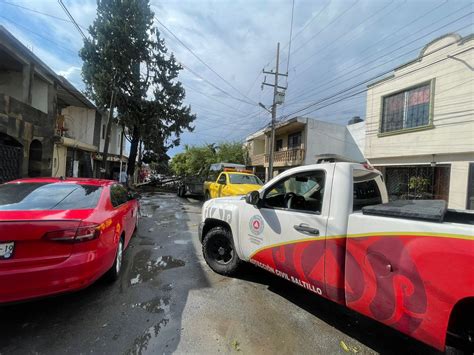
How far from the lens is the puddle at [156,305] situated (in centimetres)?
316

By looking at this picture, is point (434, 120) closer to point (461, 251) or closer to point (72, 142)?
point (461, 251)

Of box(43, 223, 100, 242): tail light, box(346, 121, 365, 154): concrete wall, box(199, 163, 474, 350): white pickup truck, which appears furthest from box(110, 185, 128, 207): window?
box(346, 121, 365, 154): concrete wall

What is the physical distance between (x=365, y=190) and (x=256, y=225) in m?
1.49

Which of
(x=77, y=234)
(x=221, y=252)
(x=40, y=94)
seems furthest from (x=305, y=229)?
(x=40, y=94)

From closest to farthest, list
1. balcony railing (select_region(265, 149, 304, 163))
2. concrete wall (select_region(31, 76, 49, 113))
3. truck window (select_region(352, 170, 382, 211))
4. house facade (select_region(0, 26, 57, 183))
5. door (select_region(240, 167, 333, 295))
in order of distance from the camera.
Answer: door (select_region(240, 167, 333, 295))
truck window (select_region(352, 170, 382, 211))
house facade (select_region(0, 26, 57, 183))
concrete wall (select_region(31, 76, 49, 113))
balcony railing (select_region(265, 149, 304, 163))

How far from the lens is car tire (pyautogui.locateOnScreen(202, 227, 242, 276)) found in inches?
166

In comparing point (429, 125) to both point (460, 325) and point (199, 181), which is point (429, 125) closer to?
point (460, 325)

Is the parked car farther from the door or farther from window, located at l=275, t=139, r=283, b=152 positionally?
the door

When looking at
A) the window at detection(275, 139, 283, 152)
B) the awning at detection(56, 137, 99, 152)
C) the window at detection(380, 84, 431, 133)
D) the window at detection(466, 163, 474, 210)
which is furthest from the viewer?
the window at detection(275, 139, 283, 152)

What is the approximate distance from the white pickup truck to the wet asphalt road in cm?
48

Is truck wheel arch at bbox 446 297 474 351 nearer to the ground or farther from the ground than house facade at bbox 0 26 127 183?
nearer to the ground

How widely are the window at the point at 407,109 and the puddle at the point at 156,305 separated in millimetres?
12991

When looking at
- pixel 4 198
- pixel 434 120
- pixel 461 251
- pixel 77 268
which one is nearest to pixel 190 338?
pixel 77 268

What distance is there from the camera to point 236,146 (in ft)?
100.0
